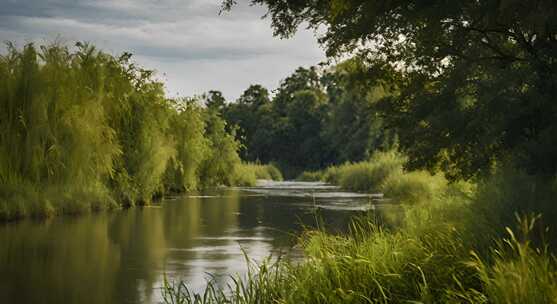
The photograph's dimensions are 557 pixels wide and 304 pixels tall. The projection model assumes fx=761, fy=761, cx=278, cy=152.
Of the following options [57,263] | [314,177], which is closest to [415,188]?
[57,263]

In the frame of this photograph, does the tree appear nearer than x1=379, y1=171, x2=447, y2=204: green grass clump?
Yes

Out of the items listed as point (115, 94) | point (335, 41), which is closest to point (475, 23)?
point (335, 41)

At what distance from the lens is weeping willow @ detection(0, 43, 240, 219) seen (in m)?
22.5

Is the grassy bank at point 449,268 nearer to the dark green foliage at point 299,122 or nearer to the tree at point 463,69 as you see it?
the tree at point 463,69

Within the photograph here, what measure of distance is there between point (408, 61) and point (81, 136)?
10.9m

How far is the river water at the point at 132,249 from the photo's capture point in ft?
38.3

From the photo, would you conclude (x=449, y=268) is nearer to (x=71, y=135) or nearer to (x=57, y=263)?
(x=57, y=263)

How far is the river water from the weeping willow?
1091mm

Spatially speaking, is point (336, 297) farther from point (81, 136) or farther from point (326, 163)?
point (326, 163)

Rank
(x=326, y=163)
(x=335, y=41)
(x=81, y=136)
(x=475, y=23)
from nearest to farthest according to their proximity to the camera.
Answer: (x=475, y=23) < (x=335, y=41) < (x=81, y=136) < (x=326, y=163)

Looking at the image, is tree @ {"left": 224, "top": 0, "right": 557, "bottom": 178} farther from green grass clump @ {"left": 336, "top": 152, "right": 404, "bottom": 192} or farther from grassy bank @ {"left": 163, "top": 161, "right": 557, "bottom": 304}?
green grass clump @ {"left": 336, "top": 152, "right": 404, "bottom": 192}

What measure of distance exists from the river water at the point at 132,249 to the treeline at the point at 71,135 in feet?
3.74

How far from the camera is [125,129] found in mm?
30375

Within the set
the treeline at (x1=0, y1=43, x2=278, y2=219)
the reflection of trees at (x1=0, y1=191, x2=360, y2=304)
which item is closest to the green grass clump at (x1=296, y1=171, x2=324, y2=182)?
the treeline at (x1=0, y1=43, x2=278, y2=219)
